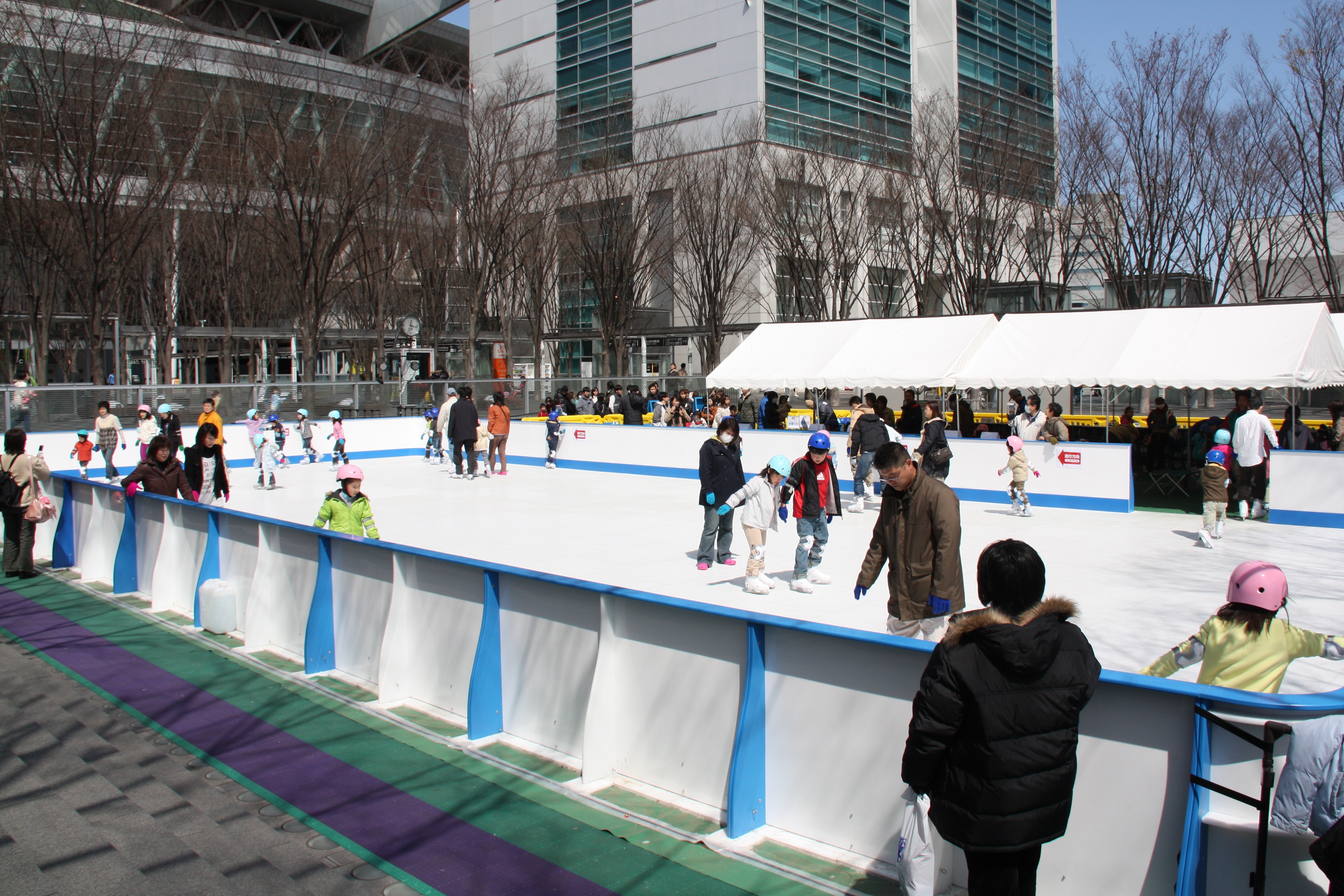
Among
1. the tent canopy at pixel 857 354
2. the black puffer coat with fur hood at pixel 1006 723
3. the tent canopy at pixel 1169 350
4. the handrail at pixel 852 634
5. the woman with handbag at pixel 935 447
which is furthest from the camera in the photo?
the tent canopy at pixel 857 354

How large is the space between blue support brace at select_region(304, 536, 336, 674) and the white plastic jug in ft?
4.58

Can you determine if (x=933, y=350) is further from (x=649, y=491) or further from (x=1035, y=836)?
(x=1035, y=836)

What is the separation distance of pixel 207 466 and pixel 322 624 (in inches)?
267

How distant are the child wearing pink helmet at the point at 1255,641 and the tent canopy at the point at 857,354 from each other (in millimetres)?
15731

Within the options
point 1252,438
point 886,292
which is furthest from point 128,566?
point 886,292

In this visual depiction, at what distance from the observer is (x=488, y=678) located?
19.2 feet

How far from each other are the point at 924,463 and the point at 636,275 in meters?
24.8

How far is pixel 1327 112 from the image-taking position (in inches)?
865

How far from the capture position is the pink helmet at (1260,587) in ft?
12.1

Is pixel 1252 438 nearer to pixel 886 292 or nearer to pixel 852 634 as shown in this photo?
pixel 852 634

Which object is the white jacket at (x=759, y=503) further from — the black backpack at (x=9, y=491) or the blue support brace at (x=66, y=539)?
the blue support brace at (x=66, y=539)

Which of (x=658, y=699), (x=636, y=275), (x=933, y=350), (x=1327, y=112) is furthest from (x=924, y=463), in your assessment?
(x=636, y=275)

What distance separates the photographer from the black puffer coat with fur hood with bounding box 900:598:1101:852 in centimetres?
281

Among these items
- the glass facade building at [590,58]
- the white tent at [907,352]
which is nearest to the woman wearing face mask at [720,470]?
the white tent at [907,352]
